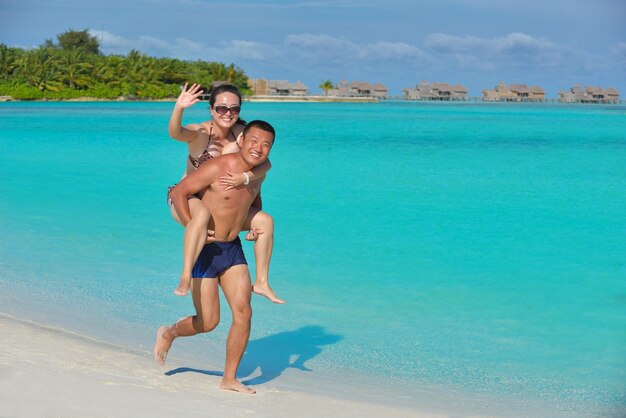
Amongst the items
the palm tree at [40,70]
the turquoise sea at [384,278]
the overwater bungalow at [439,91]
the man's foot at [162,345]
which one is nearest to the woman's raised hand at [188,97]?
the man's foot at [162,345]

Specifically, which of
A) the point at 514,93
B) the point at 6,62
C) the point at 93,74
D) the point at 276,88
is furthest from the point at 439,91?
the point at 6,62

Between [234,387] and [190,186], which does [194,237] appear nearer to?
[190,186]

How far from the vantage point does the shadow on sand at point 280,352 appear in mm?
5652

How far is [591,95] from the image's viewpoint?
152875mm

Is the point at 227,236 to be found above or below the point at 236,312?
above

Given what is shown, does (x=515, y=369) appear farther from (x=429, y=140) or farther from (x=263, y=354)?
(x=429, y=140)

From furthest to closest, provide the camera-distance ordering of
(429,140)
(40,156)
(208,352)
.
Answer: (429,140)
(40,156)
(208,352)

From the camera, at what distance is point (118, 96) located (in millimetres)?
97875

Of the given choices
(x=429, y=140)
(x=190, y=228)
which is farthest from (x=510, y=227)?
(x=429, y=140)

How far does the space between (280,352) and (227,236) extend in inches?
82.5

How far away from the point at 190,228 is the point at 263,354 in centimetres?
221

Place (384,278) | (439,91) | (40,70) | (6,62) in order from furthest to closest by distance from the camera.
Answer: (439,91)
(40,70)
(6,62)
(384,278)

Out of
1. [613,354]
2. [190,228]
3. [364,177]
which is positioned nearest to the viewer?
[190,228]

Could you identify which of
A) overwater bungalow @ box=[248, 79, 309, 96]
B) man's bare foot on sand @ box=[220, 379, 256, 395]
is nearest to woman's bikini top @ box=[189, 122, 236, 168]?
man's bare foot on sand @ box=[220, 379, 256, 395]
